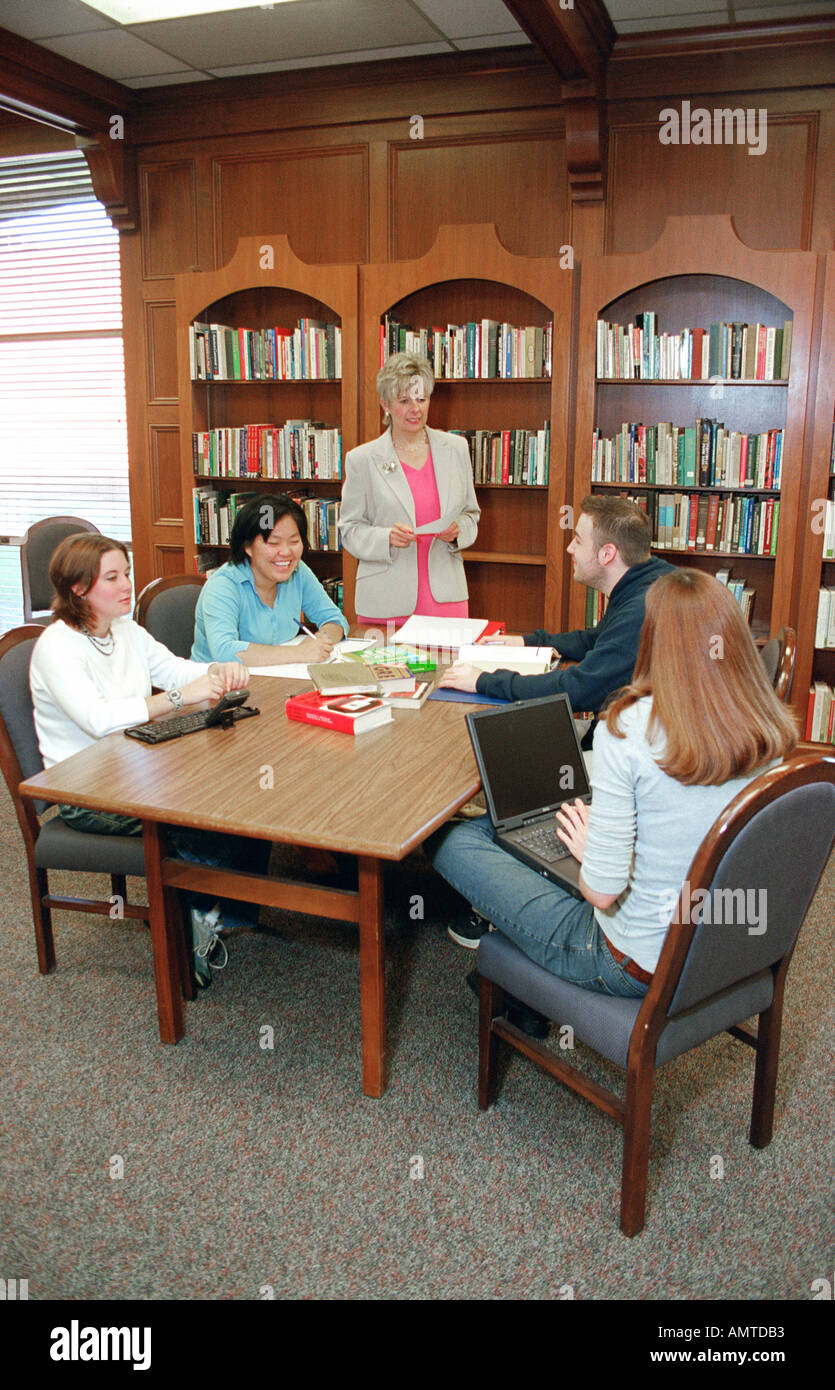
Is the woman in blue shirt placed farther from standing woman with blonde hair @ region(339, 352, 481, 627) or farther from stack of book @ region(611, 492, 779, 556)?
stack of book @ region(611, 492, 779, 556)

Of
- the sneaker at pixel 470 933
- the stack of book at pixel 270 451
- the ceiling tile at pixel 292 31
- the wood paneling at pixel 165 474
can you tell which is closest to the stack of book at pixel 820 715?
the sneaker at pixel 470 933

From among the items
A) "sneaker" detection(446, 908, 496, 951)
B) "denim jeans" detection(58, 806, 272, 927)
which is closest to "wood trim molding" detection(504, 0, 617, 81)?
"denim jeans" detection(58, 806, 272, 927)

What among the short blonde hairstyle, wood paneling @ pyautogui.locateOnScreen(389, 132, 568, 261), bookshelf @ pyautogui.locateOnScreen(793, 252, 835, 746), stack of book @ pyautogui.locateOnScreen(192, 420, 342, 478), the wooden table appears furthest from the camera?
stack of book @ pyautogui.locateOnScreen(192, 420, 342, 478)

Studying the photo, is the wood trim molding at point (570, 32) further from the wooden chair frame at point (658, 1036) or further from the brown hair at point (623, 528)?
the wooden chair frame at point (658, 1036)

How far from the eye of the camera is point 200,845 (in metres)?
2.60

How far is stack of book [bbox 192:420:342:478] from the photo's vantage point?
4695 millimetres

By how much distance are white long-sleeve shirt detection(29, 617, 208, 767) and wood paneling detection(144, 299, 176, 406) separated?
290 cm

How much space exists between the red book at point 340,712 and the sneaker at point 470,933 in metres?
0.70

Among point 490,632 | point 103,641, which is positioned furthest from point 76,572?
point 490,632

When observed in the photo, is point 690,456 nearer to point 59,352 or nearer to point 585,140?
point 585,140

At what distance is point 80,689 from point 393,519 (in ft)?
5.17

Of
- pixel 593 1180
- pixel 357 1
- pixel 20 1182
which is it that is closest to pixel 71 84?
pixel 357 1

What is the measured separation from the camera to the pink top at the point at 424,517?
147 inches

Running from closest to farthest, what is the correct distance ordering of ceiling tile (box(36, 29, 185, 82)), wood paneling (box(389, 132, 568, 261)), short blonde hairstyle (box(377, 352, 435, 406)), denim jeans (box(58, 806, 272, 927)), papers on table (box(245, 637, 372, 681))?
1. denim jeans (box(58, 806, 272, 927))
2. papers on table (box(245, 637, 372, 681))
3. short blonde hairstyle (box(377, 352, 435, 406))
4. ceiling tile (box(36, 29, 185, 82))
5. wood paneling (box(389, 132, 568, 261))
